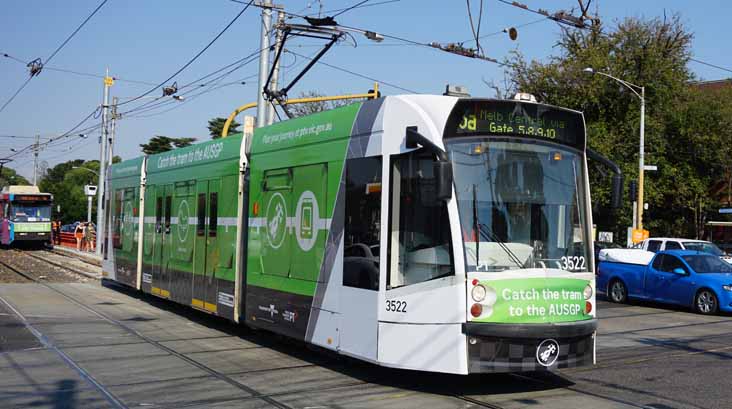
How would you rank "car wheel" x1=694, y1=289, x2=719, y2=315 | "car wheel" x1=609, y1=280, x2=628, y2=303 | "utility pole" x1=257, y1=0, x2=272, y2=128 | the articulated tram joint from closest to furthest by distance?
the articulated tram joint → "car wheel" x1=694, y1=289, x2=719, y2=315 → "utility pole" x1=257, y1=0, x2=272, y2=128 → "car wheel" x1=609, y1=280, x2=628, y2=303

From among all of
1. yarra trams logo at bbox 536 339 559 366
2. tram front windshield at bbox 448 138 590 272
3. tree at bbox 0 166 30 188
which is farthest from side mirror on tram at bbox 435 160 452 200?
tree at bbox 0 166 30 188

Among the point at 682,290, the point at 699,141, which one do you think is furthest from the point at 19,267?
the point at 699,141

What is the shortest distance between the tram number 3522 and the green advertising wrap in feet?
2.55

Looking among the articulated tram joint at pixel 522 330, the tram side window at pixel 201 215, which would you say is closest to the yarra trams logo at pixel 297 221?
the articulated tram joint at pixel 522 330

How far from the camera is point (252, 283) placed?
37.3ft

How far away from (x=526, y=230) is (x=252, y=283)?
183 inches

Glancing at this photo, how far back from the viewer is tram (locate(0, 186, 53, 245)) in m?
42.1

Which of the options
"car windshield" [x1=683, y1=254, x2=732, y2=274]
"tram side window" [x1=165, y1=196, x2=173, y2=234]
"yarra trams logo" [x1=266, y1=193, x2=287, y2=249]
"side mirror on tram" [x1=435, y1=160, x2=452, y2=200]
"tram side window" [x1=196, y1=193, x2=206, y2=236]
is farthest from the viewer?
"car windshield" [x1=683, y1=254, x2=732, y2=274]

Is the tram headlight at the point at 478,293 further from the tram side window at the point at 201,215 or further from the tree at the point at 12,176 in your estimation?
the tree at the point at 12,176

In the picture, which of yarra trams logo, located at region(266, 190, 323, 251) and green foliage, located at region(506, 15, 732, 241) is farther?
green foliage, located at region(506, 15, 732, 241)

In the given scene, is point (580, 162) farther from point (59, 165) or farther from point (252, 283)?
point (59, 165)

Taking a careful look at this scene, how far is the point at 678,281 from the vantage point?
18812mm

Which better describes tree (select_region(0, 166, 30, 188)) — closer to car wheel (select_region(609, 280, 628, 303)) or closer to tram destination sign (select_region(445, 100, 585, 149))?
car wheel (select_region(609, 280, 628, 303))

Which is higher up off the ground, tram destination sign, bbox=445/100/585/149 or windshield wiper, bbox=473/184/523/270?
tram destination sign, bbox=445/100/585/149
